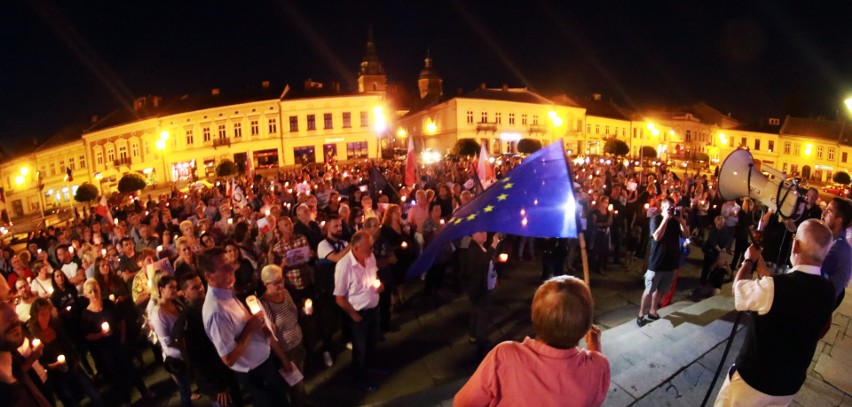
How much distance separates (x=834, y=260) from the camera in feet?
12.3

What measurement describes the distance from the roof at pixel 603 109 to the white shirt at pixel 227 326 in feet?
206

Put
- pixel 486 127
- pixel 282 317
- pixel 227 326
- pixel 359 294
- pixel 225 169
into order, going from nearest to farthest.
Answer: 1. pixel 227 326
2. pixel 282 317
3. pixel 359 294
4. pixel 225 169
5. pixel 486 127

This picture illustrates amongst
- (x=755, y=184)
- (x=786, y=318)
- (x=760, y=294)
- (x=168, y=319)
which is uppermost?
(x=755, y=184)

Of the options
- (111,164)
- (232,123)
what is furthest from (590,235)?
(111,164)

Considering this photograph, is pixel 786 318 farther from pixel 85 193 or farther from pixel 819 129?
Answer: pixel 819 129

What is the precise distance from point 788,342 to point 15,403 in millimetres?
4996

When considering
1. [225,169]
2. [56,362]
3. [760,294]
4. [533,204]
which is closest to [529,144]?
[225,169]

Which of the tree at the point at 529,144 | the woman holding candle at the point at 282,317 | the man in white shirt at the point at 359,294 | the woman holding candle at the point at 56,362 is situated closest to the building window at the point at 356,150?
the tree at the point at 529,144

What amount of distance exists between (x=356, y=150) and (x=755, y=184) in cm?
4217

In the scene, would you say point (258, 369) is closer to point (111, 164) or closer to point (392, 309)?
point (392, 309)

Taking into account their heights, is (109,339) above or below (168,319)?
below

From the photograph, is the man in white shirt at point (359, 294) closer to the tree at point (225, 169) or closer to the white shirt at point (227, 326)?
the white shirt at point (227, 326)

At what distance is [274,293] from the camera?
13.7ft

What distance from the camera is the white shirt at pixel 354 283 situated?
15.1 ft
